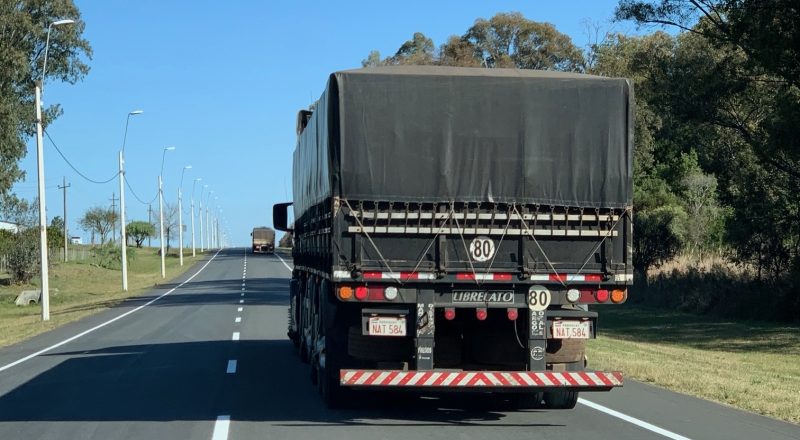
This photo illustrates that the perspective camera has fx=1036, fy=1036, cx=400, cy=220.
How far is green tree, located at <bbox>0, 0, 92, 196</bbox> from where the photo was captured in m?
53.2

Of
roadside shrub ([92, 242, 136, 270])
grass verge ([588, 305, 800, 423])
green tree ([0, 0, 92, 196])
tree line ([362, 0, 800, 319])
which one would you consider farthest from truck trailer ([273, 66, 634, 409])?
roadside shrub ([92, 242, 136, 270])

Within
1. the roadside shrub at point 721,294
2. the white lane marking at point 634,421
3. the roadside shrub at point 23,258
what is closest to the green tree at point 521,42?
the roadside shrub at point 721,294

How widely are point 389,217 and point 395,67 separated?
72.3 inches

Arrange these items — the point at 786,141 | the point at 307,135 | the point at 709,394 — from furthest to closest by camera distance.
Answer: the point at 786,141
the point at 307,135
the point at 709,394

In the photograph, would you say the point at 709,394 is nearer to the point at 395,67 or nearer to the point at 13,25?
the point at 395,67

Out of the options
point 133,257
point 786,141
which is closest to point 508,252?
point 786,141

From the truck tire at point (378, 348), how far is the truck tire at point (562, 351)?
5.03 feet

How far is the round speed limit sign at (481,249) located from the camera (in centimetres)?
1070

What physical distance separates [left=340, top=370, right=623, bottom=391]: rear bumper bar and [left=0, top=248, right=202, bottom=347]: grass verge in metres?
16.4

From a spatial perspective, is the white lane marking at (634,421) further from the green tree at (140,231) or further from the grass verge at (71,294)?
the green tree at (140,231)

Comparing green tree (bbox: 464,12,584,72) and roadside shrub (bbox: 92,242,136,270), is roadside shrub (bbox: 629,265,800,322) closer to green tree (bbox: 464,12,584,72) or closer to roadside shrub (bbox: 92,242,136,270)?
green tree (bbox: 464,12,584,72)

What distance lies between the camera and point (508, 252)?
10789 millimetres

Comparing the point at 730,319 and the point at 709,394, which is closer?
the point at 709,394

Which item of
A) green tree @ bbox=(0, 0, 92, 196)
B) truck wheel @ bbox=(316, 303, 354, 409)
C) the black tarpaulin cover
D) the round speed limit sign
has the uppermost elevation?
green tree @ bbox=(0, 0, 92, 196)
